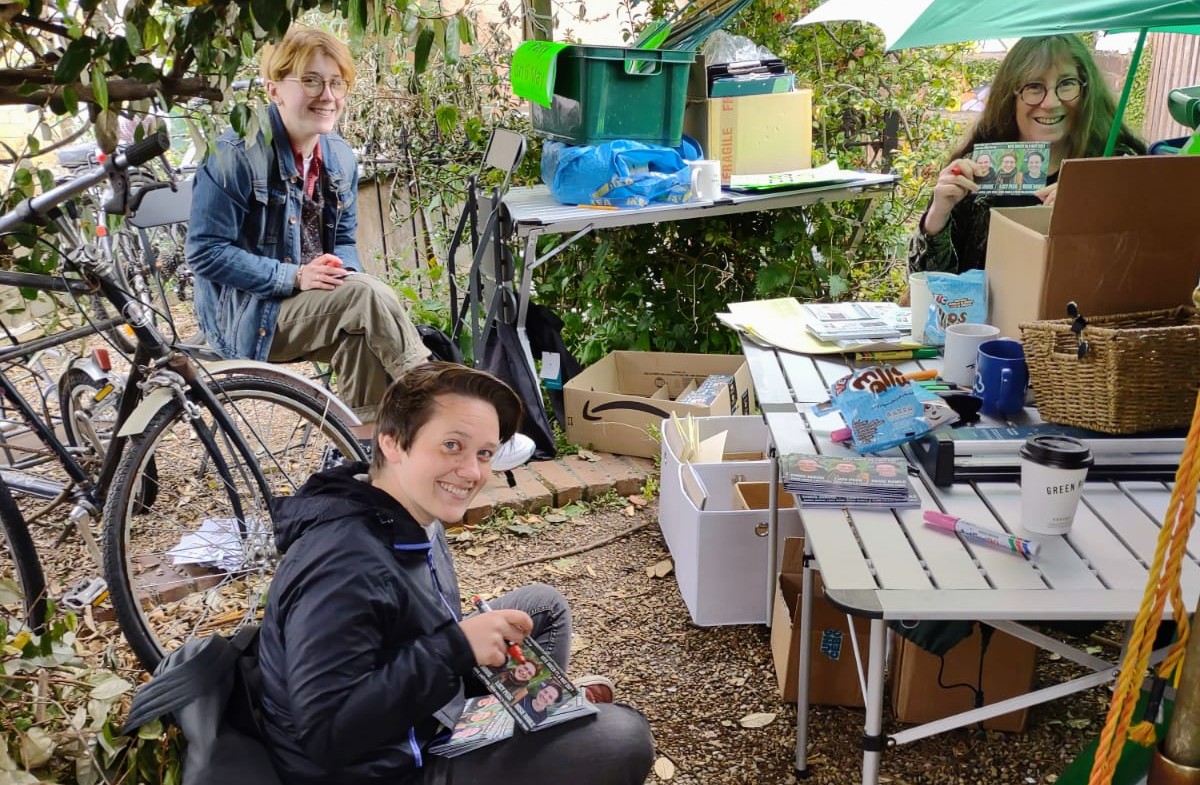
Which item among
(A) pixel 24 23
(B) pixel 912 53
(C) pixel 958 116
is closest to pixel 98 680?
(A) pixel 24 23

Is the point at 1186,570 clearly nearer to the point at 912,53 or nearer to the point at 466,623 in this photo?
the point at 466,623

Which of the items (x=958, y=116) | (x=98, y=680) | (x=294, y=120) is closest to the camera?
(x=98, y=680)

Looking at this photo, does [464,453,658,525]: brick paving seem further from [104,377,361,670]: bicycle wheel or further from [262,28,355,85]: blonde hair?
[262,28,355,85]: blonde hair

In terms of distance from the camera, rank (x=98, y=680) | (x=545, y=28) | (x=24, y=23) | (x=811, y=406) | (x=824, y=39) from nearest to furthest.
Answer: (x=24, y=23) → (x=98, y=680) → (x=811, y=406) → (x=824, y=39) → (x=545, y=28)

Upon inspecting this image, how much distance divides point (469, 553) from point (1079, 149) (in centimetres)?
222

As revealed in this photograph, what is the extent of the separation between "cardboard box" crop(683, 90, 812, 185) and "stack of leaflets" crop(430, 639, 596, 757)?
2798mm

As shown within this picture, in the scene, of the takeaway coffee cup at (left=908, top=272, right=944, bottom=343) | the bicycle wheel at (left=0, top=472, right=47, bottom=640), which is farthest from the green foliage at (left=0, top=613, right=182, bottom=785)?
the takeaway coffee cup at (left=908, top=272, right=944, bottom=343)

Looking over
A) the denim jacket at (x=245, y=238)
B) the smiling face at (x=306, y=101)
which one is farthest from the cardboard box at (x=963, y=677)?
the smiling face at (x=306, y=101)

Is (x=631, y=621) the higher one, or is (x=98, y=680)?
(x=98, y=680)

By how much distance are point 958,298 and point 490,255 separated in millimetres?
2007

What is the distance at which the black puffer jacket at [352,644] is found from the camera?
1477mm

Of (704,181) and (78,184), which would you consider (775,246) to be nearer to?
(704,181)

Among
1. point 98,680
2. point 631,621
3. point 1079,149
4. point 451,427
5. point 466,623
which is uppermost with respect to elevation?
point 1079,149

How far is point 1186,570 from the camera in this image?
150 cm
